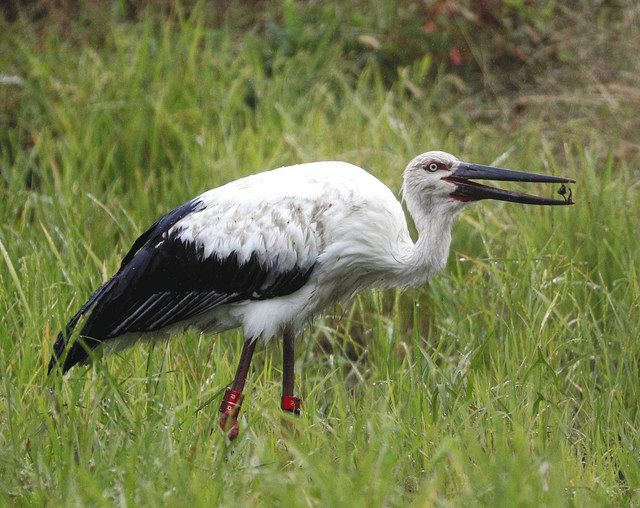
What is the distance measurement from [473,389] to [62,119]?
3356mm

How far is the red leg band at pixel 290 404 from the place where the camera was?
429 cm

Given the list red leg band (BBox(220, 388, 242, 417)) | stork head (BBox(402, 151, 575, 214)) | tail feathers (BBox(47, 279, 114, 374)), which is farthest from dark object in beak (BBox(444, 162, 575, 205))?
tail feathers (BBox(47, 279, 114, 374))

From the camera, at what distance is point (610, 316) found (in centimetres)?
478

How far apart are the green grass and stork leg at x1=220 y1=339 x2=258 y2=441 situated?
0.06 m

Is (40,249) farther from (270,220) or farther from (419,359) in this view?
(419,359)

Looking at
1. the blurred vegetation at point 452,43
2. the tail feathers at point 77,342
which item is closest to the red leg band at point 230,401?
the tail feathers at point 77,342

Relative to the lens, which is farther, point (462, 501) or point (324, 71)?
point (324, 71)

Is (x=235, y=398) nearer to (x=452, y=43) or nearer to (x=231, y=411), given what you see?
(x=231, y=411)

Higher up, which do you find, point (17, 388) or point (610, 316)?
point (17, 388)

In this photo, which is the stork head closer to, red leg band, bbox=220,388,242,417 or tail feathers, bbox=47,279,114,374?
red leg band, bbox=220,388,242,417

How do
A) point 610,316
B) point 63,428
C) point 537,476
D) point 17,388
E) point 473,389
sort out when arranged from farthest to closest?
point 610,316 < point 473,389 < point 17,388 < point 63,428 < point 537,476

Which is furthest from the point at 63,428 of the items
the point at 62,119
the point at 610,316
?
the point at 62,119

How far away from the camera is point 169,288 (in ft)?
14.6

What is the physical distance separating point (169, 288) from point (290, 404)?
60 centimetres
